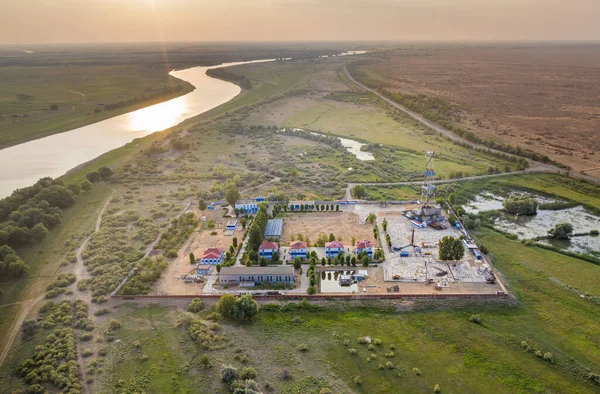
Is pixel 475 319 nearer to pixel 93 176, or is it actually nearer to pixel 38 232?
pixel 38 232

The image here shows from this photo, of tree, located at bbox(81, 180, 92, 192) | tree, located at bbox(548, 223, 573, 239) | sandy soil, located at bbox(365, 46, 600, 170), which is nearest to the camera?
tree, located at bbox(548, 223, 573, 239)

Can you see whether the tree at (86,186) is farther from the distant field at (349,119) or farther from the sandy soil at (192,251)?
the distant field at (349,119)

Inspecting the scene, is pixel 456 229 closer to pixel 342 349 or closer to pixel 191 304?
pixel 342 349

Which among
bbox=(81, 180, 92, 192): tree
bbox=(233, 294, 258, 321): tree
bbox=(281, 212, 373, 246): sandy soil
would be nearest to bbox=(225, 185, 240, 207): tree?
bbox=(281, 212, 373, 246): sandy soil

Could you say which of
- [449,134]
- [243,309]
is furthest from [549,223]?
[449,134]

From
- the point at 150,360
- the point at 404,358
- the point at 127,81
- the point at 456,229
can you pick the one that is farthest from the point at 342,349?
the point at 127,81

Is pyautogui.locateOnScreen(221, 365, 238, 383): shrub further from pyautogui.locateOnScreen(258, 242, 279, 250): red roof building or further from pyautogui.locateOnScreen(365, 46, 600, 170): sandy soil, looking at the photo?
pyautogui.locateOnScreen(365, 46, 600, 170): sandy soil

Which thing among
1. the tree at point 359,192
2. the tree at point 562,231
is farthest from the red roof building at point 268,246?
the tree at point 562,231
